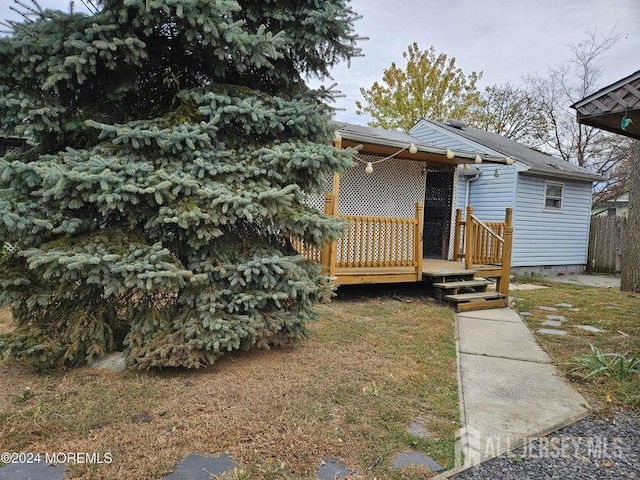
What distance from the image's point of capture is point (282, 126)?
3.26 m

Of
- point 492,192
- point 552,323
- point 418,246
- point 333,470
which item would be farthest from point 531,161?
point 333,470

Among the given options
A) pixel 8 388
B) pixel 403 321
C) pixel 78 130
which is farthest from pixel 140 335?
pixel 403 321

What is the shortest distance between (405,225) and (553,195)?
7661 millimetres

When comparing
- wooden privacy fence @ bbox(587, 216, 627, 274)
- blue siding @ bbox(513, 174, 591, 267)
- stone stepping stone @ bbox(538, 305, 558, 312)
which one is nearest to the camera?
stone stepping stone @ bbox(538, 305, 558, 312)

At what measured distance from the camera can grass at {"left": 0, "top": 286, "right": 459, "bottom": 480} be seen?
204 centimetres

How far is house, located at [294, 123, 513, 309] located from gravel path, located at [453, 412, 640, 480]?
3.38 meters

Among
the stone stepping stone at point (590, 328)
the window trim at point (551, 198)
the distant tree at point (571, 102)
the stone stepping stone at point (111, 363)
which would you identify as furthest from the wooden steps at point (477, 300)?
the distant tree at point (571, 102)

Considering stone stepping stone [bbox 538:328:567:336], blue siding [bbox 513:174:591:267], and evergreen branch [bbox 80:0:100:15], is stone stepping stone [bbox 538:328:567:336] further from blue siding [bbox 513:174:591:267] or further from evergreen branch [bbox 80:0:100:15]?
blue siding [bbox 513:174:591:267]

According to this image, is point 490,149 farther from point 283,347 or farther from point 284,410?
point 284,410

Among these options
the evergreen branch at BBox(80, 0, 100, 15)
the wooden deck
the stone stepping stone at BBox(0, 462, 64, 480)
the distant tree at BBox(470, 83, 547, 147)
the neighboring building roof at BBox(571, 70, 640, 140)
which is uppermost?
the distant tree at BBox(470, 83, 547, 147)

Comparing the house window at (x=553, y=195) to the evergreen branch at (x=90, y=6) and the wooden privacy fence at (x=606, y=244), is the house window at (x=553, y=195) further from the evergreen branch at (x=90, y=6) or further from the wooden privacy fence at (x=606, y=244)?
the evergreen branch at (x=90, y=6)

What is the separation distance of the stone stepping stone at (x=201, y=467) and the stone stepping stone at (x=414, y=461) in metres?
0.80

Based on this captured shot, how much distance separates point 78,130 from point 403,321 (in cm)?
403

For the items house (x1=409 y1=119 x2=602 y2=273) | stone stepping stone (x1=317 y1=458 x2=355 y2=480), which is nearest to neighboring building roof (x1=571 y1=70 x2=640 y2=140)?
stone stepping stone (x1=317 y1=458 x2=355 y2=480)
